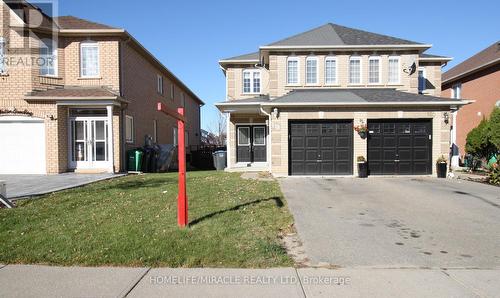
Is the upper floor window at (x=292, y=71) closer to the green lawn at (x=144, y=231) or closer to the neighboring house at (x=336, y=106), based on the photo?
the neighboring house at (x=336, y=106)

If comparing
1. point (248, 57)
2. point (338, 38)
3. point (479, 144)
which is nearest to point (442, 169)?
point (479, 144)

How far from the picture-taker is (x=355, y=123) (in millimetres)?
14516

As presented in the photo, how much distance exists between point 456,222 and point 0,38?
19485mm

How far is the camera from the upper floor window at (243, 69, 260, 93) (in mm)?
22797

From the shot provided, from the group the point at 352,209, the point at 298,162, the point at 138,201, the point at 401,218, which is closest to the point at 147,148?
the point at 298,162

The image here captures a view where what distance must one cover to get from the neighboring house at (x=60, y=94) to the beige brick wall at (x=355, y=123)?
289 inches

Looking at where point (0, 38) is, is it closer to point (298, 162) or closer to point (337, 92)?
point (298, 162)

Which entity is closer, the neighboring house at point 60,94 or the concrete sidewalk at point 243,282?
the concrete sidewalk at point 243,282

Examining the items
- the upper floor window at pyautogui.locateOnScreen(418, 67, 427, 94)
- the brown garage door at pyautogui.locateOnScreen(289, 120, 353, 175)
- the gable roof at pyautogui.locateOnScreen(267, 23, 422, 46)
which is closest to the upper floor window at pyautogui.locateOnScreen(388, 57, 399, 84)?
the gable roof at pyautogui.locateOnScreen(267, 23, 422, 46)

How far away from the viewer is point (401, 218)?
7039mm

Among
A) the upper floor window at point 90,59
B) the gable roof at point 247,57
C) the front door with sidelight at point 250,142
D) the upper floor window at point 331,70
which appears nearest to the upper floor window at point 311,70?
the upper floor window at point 331,70

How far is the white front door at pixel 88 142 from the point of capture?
15.7 meters

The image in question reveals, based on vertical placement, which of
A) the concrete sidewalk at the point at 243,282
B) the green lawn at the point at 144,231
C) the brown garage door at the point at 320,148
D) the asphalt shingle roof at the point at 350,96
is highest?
the asphalt shingle roof at the point at 350,96

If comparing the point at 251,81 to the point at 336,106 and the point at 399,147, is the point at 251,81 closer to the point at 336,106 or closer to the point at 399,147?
the point at 336,106
